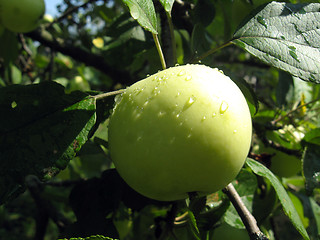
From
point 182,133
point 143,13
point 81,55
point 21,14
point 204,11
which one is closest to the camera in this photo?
point 182,133

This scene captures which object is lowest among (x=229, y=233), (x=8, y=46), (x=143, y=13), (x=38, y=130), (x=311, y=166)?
(x=229, y=233)

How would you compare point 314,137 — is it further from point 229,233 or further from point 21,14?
point 21,14

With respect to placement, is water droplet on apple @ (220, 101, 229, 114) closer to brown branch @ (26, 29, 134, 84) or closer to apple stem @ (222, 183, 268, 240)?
apple stem @ (222, 183, 268, 240)

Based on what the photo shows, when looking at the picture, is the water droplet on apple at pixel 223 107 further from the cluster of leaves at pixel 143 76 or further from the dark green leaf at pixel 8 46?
the dark green leaf at pixel 8 46

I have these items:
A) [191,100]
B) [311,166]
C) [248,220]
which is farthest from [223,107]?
[311,166]

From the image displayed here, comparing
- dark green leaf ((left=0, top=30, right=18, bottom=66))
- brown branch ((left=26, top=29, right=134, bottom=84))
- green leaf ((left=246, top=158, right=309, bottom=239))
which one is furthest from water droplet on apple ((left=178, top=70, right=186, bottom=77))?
dark green leaf ((left=0, top=30, right=18, bottom=66))

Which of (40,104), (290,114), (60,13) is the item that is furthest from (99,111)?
(60,13)

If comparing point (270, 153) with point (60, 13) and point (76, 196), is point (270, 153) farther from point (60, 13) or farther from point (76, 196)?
point (60, 13)
